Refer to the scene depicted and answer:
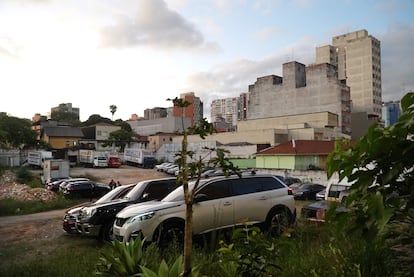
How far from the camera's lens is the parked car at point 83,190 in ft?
80.7

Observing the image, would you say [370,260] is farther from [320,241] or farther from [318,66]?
[318,66]

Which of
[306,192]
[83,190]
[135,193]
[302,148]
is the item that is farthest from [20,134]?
[135,193]

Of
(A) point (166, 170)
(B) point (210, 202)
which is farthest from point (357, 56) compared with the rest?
(B) point (210, 202)

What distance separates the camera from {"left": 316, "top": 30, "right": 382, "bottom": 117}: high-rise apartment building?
83.9 metres

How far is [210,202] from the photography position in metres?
8.05

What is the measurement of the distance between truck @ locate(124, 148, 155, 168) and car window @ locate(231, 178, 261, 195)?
4863cm

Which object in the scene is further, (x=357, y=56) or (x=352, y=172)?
(x=357, y=56)

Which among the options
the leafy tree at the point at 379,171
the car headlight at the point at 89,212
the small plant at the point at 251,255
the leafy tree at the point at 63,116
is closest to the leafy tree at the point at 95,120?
the leafy tree at the point at 63,116

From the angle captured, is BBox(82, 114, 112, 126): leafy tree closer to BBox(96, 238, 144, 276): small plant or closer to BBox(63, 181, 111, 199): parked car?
BBox(63, 181, 111, 199): parked car

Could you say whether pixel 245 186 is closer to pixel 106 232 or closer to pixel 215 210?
pixel 215 210

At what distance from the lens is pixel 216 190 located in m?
8.32

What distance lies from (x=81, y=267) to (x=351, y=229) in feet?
14.3

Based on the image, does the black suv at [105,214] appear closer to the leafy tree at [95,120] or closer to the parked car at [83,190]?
the parked car at [83,190]

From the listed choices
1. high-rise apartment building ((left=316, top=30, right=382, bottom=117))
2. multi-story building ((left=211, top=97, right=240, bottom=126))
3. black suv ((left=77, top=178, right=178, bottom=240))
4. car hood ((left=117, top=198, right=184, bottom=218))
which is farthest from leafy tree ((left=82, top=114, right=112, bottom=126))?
car hood ((left=117, top=198, right=184, bottom=218))
